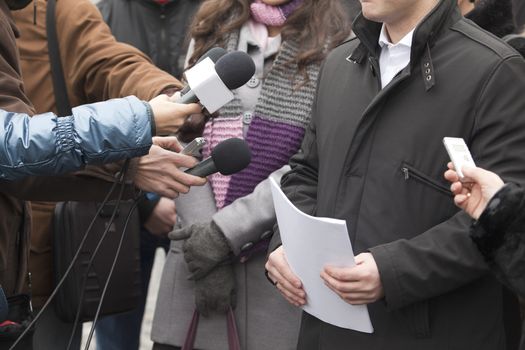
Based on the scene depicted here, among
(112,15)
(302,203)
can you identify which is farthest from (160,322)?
(112,15)

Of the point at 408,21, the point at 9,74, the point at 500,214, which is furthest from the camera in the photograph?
the point at 9,74

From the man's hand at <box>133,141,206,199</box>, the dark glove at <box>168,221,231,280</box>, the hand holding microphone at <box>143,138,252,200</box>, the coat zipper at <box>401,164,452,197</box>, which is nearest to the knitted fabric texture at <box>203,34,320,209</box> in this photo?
the dark glove at <box>168,221,231,280</box>

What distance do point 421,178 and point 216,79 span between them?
63 centimetres

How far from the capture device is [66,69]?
3842mm

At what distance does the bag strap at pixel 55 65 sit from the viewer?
379 cm

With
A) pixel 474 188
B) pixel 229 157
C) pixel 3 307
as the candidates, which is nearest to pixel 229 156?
pixel 229 157

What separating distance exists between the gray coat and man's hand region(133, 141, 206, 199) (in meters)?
0.26

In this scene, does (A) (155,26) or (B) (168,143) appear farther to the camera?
(A) (155,26)

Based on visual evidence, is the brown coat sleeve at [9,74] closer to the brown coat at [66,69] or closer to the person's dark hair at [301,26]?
the brown coat at [66,69]

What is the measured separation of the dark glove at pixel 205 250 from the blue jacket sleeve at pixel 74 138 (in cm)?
66

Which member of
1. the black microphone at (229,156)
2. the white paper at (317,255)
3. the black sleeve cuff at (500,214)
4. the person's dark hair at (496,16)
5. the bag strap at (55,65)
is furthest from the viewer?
the bag strap at (55,65)

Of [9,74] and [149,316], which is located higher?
[9,74]

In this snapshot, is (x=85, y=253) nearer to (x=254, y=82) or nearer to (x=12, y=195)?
(x=12, y=195)

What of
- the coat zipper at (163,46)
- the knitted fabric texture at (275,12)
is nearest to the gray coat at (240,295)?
the knitted fabric texture at (275,12)
